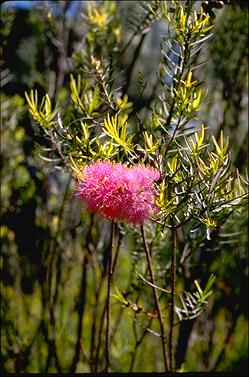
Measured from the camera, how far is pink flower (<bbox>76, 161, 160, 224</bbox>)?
34.8 inches

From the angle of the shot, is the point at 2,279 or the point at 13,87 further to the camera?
the point at 13,87

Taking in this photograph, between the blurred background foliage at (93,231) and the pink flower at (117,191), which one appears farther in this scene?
the blurred background foliage at (93,231)

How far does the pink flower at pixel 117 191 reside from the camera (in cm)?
88

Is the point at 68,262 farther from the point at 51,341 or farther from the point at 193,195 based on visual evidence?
the point at 193,195

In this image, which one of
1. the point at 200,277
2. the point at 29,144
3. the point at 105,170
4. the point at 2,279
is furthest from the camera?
the point at 29,144

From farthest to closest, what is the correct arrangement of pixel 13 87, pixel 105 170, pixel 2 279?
pixel 13 87 → pixel 2 279 → pixel 105 170

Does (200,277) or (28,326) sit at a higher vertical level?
(200,277)

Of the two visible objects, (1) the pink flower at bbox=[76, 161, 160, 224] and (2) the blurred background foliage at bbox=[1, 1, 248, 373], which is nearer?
(1) the pink flower at bbox=[76, 161, 160, 224]

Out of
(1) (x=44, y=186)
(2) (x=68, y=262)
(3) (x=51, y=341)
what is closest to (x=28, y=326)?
(2) (x=68, y=262)

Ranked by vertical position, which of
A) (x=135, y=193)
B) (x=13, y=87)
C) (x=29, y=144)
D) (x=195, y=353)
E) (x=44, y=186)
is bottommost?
(x=195, y=353)

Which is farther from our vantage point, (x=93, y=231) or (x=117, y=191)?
(x=93, y=231)

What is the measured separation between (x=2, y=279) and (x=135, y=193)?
1277 millimetres

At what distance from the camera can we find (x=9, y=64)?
3061 mm

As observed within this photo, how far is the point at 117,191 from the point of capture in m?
0.89
